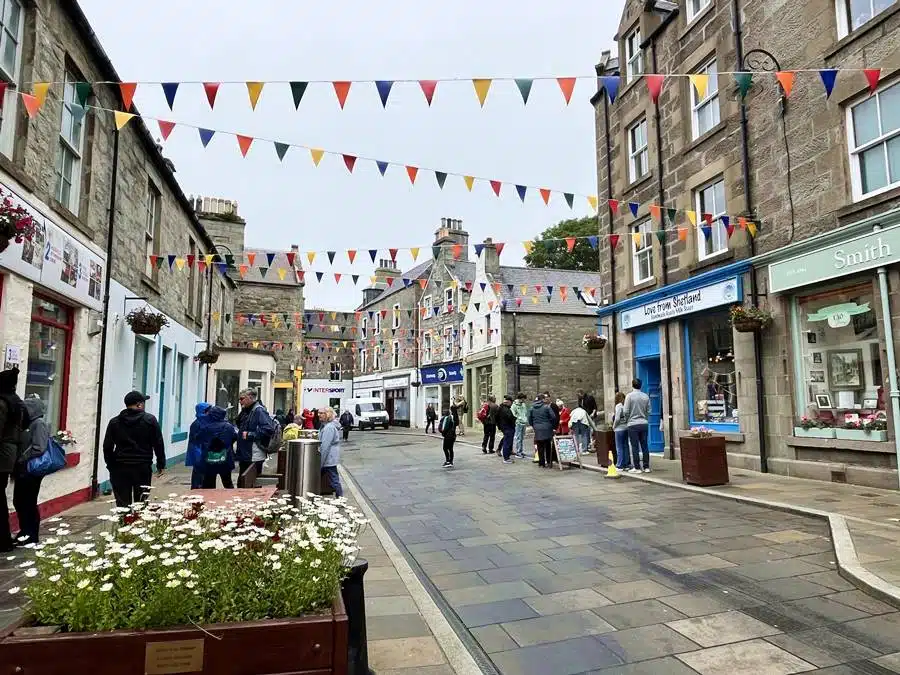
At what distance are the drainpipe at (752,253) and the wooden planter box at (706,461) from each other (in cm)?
195

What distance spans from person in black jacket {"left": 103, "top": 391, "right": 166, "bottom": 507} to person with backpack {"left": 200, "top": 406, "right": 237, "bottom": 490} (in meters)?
1.33

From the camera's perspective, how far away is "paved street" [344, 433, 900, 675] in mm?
3490

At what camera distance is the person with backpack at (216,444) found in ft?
25.6

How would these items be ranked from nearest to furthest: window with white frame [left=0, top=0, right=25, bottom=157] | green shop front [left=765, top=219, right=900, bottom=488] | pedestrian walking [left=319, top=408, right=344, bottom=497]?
window with white frame [left=0, top=0, right=25, bottom=157]
pedestrian walking [left=319, top=408, right=344, bottom=497]
green shop front [left=765, top=219, right=900, bottom=488]

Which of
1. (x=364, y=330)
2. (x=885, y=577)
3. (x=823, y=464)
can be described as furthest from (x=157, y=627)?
(x=364, y=330)

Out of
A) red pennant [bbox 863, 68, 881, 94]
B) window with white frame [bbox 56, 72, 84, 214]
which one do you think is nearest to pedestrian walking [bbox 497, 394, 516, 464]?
red pennant [bbox 863, 68, 881, 94]

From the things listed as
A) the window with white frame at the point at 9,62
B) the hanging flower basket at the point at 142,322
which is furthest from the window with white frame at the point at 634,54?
the window with white frame at the point at 9,62

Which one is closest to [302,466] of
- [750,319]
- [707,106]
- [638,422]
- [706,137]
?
[638,422]

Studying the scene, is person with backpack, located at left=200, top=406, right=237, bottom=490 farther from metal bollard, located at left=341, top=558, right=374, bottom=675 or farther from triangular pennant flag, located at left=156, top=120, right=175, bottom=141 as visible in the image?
metal bollard, located at left=341, top=558, right=374, bottom=675

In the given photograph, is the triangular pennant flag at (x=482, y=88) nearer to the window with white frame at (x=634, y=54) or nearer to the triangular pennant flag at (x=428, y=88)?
the triangular pennant flag at (x=428, y=88)

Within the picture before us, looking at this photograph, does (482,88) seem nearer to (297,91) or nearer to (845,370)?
(297,91)

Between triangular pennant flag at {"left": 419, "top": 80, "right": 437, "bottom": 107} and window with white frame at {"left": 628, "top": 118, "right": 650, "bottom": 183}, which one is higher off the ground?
window with white frame at {"left": 628, "top": 118, "right": 650, "bottom": 183}

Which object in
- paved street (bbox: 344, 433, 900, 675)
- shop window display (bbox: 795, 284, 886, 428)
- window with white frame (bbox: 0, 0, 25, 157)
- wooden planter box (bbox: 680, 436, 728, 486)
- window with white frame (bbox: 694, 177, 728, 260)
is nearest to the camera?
paved street (bbox: 344, 433, 900, 675)

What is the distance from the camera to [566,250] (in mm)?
37156
